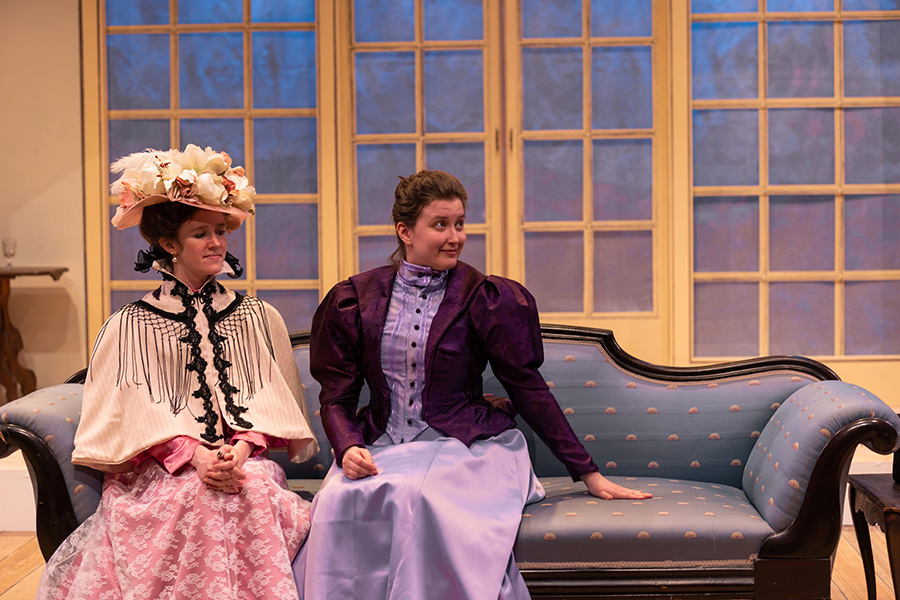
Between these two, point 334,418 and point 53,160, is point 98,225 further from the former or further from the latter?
point 334,418

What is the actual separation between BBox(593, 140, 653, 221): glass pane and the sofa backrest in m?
1.44

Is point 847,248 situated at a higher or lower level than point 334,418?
higher

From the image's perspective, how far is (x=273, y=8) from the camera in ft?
13.0

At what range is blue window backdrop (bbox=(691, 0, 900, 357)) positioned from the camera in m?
3.85

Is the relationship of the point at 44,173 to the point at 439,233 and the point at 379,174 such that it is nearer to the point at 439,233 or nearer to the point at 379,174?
the point at 379,174

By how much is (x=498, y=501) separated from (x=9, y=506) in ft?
7.65

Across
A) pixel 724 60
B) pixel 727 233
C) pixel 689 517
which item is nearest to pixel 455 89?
pixel 724 60

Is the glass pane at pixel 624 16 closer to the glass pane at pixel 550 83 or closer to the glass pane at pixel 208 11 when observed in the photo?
the glass pane at pixel 550 83

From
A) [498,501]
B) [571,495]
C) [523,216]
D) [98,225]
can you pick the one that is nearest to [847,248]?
[523,216]

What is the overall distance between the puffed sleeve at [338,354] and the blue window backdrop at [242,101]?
5.79ft

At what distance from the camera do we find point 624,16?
12.8 feet

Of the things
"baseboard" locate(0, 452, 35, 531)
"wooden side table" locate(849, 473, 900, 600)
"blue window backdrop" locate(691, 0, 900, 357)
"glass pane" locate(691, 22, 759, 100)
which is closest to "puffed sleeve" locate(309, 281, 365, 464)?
"wooden side table" locate(849, 473, 900, 600)

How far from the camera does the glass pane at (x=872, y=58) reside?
384cm

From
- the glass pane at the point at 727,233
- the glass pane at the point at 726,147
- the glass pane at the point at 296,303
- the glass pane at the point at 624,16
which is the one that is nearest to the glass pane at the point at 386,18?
the glass pane at the point at 624,16
